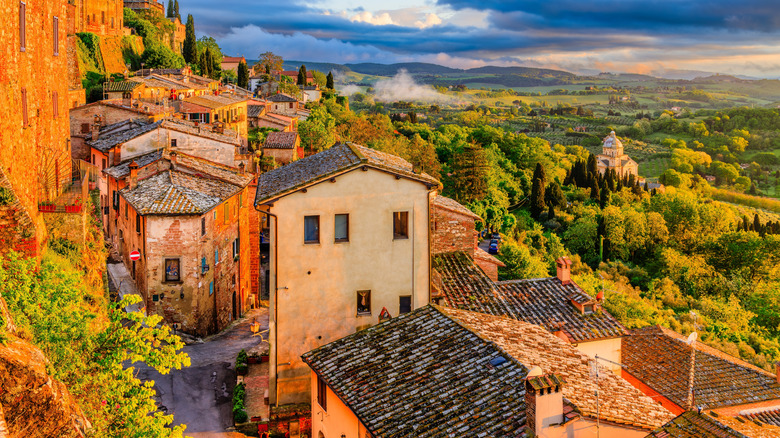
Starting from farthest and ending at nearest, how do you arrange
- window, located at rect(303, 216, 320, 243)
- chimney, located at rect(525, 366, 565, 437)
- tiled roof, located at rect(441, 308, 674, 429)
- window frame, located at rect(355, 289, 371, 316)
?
1. window frame, located at rect(355, 289, 371, 316)
2. window, located at rect(303, 216, 320, 243)
3. tiled roof, located at rect(441, 308, 674, 429)
4. chimney, located at rect(525, 366, 565, 437)

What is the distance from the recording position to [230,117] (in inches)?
2106

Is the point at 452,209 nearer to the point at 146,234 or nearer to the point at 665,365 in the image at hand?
the point at 665,365

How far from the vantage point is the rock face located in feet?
25.3

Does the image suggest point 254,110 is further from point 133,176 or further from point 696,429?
point 696,429

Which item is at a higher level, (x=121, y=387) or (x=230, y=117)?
(x=230, y=117)

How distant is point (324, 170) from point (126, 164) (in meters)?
18.7

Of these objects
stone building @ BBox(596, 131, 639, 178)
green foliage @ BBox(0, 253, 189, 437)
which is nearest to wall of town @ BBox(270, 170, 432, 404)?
green foliage @ BBox(0, 253, 189, 437)

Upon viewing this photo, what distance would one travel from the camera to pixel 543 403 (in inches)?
392

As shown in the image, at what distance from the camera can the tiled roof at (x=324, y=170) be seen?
53.6 feet

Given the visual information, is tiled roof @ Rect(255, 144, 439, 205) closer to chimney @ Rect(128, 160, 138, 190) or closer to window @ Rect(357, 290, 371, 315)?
window @ Rect(357, 290, 371, 315)

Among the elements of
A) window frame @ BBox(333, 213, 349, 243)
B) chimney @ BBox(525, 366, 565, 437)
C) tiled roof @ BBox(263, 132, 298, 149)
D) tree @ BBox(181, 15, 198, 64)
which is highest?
tree @ BBox(181, 15, 198, 64)

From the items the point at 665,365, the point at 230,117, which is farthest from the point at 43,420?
the point at 230,117

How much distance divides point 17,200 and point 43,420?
28.3 ft

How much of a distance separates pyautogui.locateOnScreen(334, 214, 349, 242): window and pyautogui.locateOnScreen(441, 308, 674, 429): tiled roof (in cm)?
348
